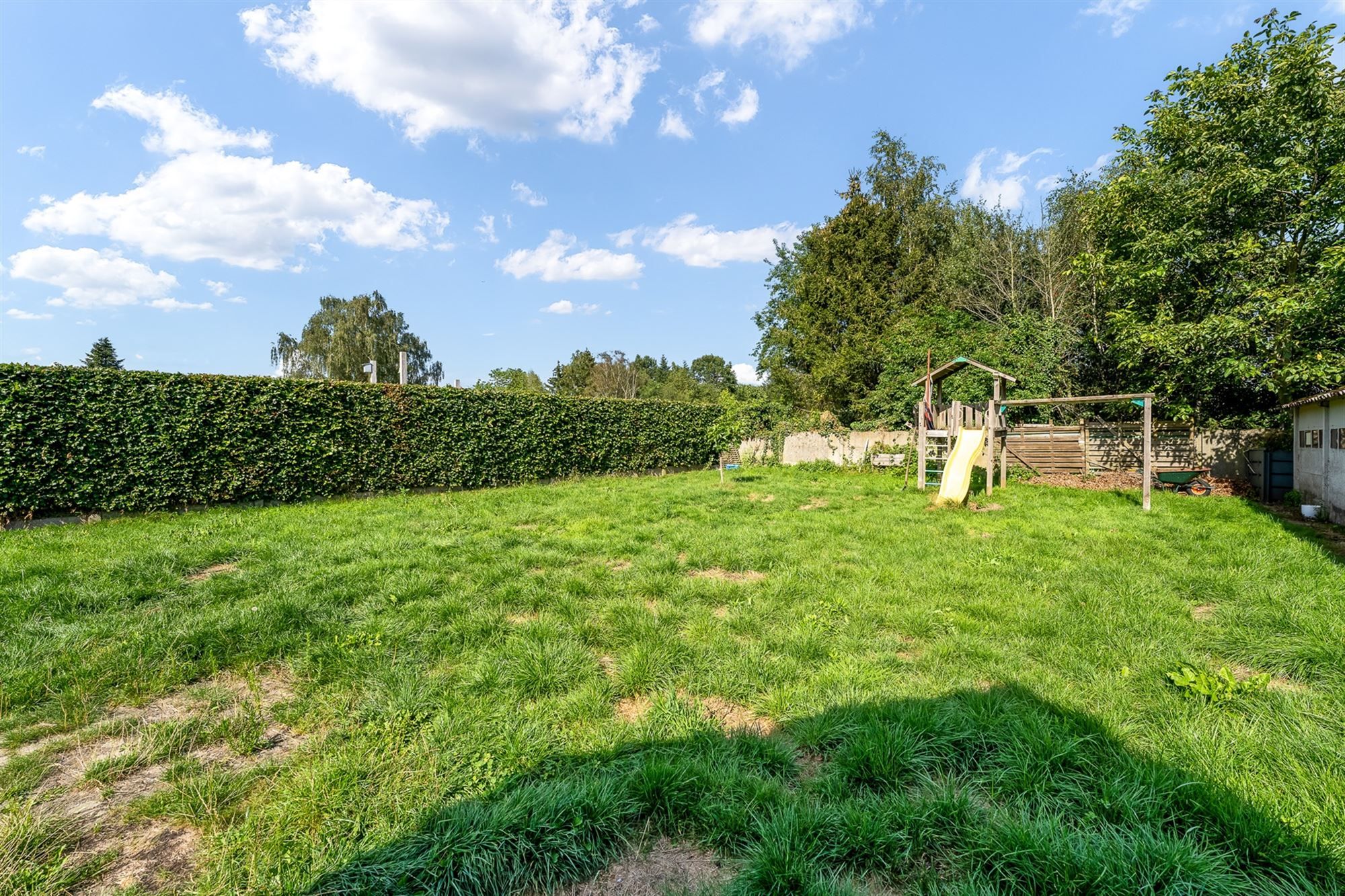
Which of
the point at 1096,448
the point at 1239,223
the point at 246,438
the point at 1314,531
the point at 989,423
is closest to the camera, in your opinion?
the point at 1314,531

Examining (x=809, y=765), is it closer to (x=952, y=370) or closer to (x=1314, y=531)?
(x=1314, y=531)

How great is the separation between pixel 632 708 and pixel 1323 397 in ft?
38.7

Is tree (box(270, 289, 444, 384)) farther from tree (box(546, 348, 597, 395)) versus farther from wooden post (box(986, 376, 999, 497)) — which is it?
wooden post (box(986, 376, 999, 497))

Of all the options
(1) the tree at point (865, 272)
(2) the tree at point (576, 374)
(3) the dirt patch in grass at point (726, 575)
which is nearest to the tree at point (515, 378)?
(2) the tree at point (576, 374)

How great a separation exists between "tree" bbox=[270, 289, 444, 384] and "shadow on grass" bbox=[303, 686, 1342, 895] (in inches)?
1386

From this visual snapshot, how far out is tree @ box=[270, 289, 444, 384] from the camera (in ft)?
110

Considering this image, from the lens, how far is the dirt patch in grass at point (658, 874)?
162 cm

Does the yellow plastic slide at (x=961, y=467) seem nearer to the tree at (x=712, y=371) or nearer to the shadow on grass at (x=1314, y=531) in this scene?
the shadow on grass at (x=1314, y=531)

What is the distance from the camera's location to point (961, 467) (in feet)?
28.3

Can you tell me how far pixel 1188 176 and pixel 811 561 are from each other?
16.2 m

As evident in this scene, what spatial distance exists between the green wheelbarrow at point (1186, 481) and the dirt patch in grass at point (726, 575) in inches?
438

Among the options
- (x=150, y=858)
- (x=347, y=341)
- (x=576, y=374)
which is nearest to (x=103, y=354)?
(x=347, y=341)

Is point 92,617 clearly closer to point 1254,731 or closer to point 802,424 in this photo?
point 1254,731

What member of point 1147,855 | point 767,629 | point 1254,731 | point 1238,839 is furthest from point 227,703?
point 1254,731
